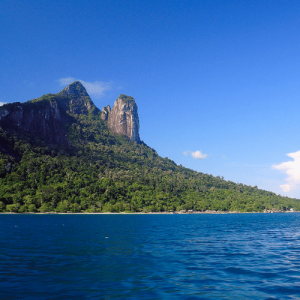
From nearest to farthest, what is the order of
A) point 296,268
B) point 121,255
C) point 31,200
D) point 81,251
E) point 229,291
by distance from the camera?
point 229,291 → point 296,268 → point 121,255 → point 81,251 → point 31,200

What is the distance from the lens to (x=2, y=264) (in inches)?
1087

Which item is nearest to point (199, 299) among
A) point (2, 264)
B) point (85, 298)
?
point (85, 298)

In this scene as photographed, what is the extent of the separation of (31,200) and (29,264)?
171189 millimetres

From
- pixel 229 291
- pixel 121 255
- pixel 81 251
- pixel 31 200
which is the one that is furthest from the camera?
pixel 31 200

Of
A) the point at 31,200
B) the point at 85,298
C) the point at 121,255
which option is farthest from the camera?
the point at 31,200

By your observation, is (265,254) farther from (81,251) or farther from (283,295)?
(81,251)

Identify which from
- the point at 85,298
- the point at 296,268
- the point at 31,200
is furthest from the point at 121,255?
the point at 31,200

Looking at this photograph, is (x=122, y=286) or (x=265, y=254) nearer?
(x=122, y=286)

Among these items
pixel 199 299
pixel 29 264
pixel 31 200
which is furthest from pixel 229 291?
pixel 31 200

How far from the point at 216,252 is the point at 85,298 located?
23164mm

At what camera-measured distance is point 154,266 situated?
27.4m

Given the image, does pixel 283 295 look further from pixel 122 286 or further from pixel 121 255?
pixel 121 255

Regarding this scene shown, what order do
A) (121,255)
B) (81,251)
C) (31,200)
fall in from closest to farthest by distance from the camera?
(121,255), (81,251), (31,200)

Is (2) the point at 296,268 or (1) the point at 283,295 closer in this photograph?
(1) the point at 283,295
